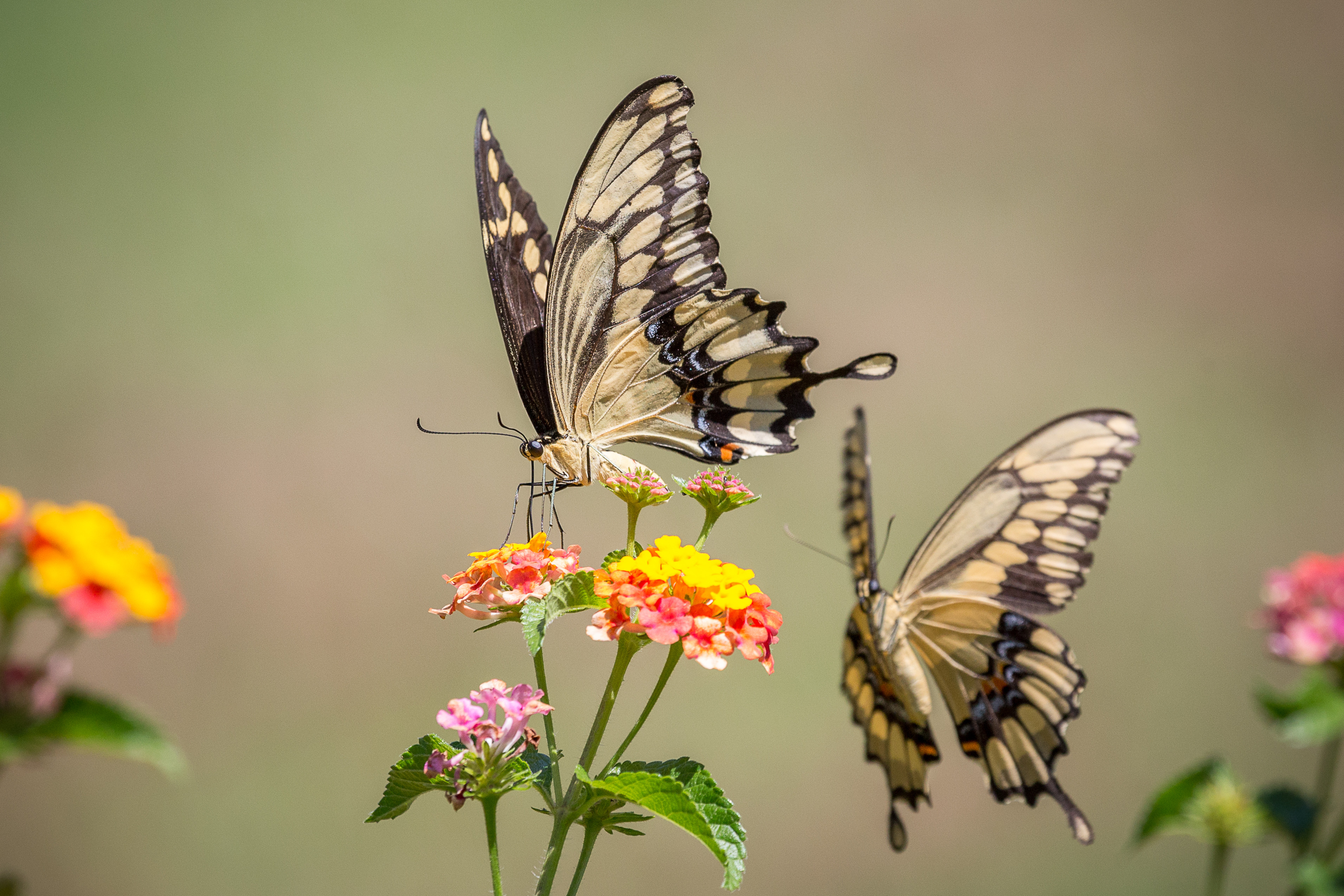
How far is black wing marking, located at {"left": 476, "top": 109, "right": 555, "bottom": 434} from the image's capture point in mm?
2254

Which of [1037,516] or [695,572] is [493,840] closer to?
[695,572]

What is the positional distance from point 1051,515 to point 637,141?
3.67ft

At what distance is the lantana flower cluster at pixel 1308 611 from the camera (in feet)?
3.30

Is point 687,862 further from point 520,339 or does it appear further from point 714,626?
point 714,626

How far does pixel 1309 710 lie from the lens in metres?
0.94

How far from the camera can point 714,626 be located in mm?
1374

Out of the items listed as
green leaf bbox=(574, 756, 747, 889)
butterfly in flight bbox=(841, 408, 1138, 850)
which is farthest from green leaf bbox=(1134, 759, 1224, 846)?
butterfly in flight bbox=(841, 408, 1138, 850)

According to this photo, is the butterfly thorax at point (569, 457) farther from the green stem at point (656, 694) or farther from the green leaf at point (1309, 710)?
the green leaf at point (1309, 710)

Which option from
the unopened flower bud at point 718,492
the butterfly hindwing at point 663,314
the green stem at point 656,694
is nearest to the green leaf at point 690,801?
the green stem at point 656,694

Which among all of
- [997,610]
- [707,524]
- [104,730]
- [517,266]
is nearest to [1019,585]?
[997,610]

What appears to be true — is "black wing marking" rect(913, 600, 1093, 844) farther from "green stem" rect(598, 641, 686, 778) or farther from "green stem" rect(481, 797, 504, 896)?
"green stem" rect(481, 797, 504, 896)

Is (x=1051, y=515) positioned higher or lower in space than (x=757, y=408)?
lower

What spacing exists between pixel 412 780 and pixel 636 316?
3.84 feet

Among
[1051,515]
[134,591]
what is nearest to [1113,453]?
[1051,515]
